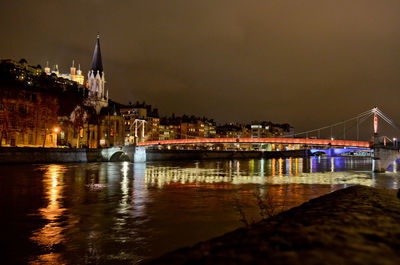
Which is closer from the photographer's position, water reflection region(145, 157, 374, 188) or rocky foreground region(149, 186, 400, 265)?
rocky foreground region(149, 186, 400, 265)

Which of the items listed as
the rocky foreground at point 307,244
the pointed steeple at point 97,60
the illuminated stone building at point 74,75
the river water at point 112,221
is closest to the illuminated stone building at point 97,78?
the pointed steeple at point 97,60

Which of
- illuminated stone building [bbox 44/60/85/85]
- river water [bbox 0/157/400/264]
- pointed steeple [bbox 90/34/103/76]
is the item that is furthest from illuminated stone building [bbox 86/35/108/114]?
river water [bbox 0/157/400/264]

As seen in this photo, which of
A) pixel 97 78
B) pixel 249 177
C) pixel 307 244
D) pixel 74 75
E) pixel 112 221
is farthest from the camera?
pixel 74 75

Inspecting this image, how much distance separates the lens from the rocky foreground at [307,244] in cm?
379

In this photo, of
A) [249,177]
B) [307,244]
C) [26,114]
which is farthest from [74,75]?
[307,244]

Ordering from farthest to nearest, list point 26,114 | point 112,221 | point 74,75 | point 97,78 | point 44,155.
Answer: point 74,75, point 97,78, point 26,114, point 44,155, point 112,221

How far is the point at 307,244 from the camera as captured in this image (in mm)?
4246

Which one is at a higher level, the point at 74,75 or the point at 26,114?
the point at 74,75

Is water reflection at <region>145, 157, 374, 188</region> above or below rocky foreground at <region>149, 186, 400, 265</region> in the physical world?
below

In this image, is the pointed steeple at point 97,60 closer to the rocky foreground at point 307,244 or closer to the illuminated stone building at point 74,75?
the illuminated stone building at point 74,75

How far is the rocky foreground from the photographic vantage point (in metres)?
3.79

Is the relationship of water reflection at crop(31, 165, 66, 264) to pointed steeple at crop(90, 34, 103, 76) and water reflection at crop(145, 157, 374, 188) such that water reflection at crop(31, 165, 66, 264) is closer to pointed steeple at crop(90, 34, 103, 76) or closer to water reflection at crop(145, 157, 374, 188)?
water reflection at crop(145, 157, 374, 188)

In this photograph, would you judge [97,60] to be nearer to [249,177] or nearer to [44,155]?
[44,155]

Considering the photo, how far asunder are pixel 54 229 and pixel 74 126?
57.6m
